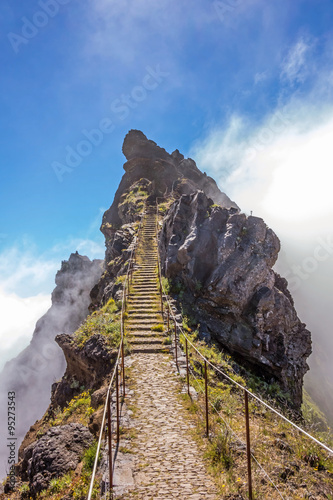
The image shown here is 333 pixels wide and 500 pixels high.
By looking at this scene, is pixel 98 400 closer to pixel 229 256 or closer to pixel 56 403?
pixel 56 403

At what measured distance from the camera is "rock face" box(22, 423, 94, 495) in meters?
5.71

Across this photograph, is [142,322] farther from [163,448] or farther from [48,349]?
[48,349]

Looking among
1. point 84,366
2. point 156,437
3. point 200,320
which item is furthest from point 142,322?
point 156,437

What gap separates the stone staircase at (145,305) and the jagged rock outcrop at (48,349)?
100ft

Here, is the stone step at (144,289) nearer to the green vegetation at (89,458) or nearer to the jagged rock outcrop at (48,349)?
the green vegetation at (89,458)

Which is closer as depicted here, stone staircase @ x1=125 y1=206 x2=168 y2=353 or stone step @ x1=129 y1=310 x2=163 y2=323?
stone staircase @ x1=125 y1=206 x2=168 y2=353

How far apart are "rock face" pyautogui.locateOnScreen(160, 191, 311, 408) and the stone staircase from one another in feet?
6.37

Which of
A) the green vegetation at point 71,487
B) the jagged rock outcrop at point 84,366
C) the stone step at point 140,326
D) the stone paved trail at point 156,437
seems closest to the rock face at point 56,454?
the green vegetation at point 71,487

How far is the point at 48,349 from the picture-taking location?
57.2 metres

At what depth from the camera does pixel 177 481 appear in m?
4.98

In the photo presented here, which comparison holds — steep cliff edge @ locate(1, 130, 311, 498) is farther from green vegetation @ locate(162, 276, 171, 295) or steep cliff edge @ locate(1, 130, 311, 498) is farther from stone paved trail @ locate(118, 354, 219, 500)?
stone paved trail @ locate(118, 354, 219, 500)

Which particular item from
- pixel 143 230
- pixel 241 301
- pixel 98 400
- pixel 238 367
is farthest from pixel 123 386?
pixel 143 230

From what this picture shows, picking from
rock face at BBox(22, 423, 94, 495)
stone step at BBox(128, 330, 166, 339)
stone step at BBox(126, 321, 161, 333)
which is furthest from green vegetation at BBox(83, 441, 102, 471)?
stone step at BBox(126, 321, 161, 333)

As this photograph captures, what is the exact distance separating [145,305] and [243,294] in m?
5.57
